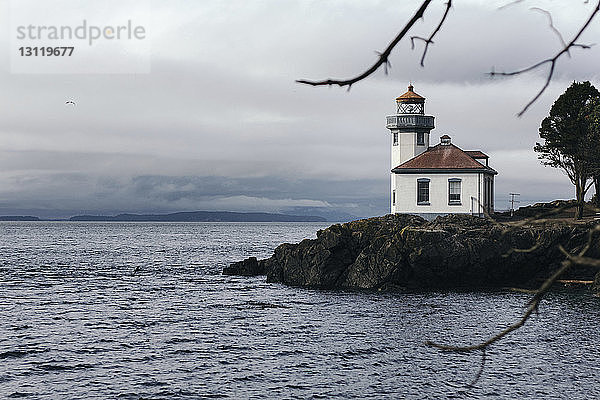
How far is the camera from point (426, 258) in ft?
138

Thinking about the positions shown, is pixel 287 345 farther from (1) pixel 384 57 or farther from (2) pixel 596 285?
(1) pixel 384 57

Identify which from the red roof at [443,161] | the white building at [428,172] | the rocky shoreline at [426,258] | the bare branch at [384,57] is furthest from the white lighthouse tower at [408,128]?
the bare branch at [384,57]

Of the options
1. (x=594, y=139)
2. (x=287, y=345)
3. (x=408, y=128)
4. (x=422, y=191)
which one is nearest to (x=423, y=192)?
(x=422, y=191)

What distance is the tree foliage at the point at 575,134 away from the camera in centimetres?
5700

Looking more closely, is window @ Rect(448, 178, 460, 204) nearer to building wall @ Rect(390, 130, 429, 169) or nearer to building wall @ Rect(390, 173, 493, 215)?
building wall @ Rect(390, 173, 493, 215)

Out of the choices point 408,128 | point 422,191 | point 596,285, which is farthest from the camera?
point 408,128

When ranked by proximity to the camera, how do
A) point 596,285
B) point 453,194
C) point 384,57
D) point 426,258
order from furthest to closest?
point 453,194, point 426,258, point 596,285, point 384,57

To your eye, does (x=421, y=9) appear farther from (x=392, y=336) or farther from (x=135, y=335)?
(x=135, y=335)

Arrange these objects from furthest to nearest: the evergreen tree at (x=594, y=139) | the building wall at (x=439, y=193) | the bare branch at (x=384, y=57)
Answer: the building wall at (x=439, y=193) → the evergreen tree at (x=594, y=139) → the bare branch at (x=384, y=57)

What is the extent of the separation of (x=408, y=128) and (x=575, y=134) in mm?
14197

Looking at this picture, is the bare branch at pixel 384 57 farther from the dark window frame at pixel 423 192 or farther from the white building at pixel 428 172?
the dark window frame at pixel 423 192

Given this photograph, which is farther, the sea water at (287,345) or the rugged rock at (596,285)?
the rugged rock at (596,285)

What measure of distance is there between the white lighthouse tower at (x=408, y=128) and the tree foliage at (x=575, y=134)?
10.4 metres

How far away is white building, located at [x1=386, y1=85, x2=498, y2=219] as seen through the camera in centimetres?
5922
